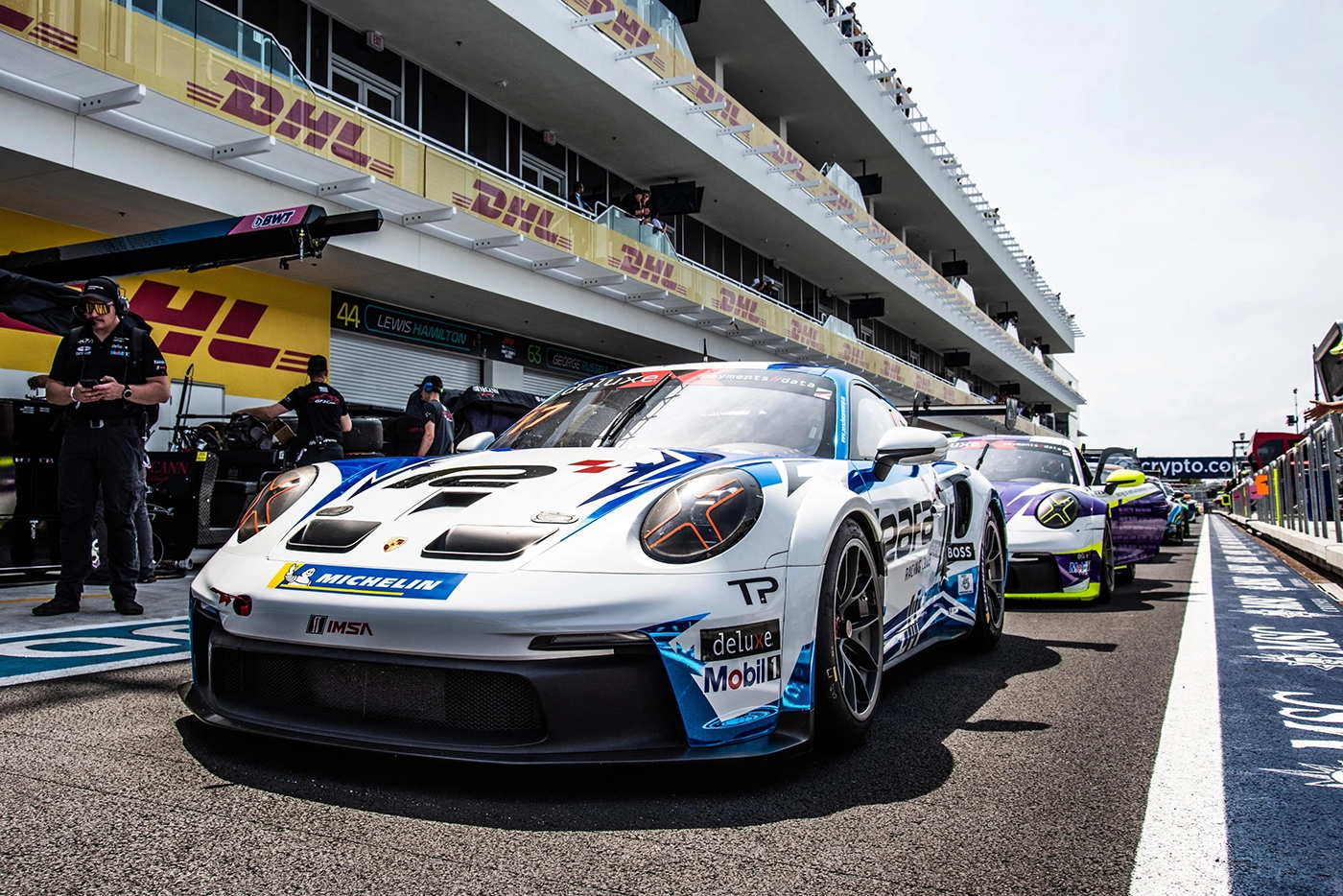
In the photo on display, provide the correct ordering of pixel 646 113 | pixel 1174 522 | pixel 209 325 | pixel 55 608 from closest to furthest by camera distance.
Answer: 1. pixel 55 608
2. pixel 209 325
3. pixel 1174 522
4. pixel 646 113

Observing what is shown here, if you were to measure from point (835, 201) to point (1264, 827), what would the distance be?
24.5 m

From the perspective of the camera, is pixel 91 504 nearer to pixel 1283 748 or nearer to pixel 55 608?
pixel 55 608

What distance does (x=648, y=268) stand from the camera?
698 inches

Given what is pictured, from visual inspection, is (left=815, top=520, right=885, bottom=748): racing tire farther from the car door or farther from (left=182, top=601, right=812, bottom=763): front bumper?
(left=182, top=601, right=812, bottom=763): front bumper

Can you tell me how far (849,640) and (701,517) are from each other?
0.71 meters

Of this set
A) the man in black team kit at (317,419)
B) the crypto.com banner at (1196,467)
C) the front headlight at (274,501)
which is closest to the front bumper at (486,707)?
the front headlight at (274,501)

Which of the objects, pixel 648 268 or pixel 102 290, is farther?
pixel 648 268

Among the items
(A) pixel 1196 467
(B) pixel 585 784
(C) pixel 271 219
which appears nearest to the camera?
(B) pixel 585 784

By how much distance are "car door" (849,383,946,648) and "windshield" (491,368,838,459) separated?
171mm

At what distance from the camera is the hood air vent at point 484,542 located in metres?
2.50

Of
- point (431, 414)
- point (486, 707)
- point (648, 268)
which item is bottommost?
point (486, 707)

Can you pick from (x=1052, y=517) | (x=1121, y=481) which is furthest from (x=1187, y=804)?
(x=1121, y=481)

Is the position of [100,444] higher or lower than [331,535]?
higher

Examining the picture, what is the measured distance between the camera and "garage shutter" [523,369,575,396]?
1930cm
